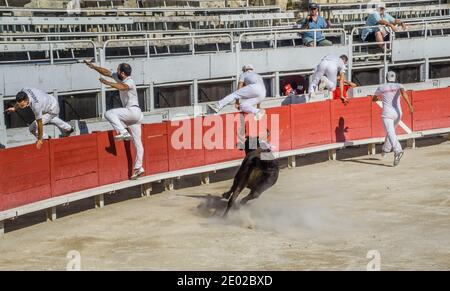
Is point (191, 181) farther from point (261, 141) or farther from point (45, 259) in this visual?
point (45, 259)

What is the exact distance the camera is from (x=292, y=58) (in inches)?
942

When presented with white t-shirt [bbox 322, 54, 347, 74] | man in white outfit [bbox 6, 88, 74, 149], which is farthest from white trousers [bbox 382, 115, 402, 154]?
man in white outfit [bbox 6, 88, 74, 149]

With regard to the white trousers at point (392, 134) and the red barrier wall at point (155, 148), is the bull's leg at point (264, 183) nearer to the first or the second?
the red barrier wall at point (155, 148)

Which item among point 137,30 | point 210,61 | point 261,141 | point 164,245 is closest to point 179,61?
point 210,61

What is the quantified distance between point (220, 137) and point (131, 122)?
283 centimetres

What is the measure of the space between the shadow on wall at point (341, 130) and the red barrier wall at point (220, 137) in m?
2.75

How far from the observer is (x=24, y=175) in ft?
50.2

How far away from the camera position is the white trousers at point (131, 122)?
1681cm

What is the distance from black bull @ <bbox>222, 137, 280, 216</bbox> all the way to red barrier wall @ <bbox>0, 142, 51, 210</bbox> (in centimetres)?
258

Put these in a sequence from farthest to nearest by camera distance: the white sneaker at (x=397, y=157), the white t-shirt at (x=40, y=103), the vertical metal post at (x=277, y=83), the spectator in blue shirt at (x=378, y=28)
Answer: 1. the spectator in blue shirt at (x=378, y=28)
2. the vertical metal post at (x=277, y=83)
3. the white sneaker at (x=397, y=157)
4. the white t-shirt at (x=40, y=103)

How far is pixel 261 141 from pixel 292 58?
29.7 feet

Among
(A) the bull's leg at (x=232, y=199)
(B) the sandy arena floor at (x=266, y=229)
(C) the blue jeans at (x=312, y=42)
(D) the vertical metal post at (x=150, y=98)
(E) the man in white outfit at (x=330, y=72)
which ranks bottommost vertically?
(B) the sandy arena floor at (x=266, y=229)

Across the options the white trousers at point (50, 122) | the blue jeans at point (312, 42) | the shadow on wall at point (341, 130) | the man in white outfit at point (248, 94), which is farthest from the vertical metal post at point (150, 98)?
the blue jeans at point (312, 42)
